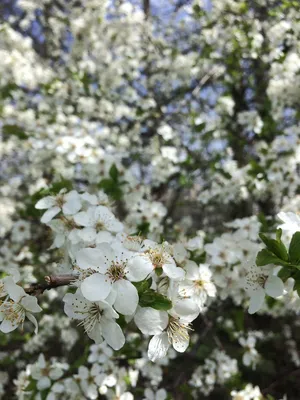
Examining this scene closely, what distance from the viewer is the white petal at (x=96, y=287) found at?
0.89 meters

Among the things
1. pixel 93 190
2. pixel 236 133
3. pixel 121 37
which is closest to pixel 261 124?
pixel 236 133

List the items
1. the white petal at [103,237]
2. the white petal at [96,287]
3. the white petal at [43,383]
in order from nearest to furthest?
the white petal at [96,287]
the white petal at [103,237]
the white petal at [43,383]

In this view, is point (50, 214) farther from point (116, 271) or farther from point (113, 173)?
point (113, 173)

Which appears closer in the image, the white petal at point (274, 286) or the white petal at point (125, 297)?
the white petal at point (125, 297)

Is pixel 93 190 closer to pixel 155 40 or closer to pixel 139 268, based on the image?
pixel 139 268

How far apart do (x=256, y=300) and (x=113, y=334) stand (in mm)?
504

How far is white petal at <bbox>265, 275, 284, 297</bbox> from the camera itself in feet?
3.87

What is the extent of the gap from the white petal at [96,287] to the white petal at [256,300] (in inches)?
20.3

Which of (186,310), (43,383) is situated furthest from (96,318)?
(43,383)

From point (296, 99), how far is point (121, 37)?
6.86ft

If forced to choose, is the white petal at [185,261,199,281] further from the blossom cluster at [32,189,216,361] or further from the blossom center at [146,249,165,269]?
the blossom center at [146,249,165,269]

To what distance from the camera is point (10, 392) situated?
3.29 metres

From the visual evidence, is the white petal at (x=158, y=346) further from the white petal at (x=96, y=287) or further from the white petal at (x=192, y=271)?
the white petal at (x=192, y=271)

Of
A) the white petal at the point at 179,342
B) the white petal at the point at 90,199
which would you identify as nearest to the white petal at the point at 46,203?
the white petal at the point at 90,199
